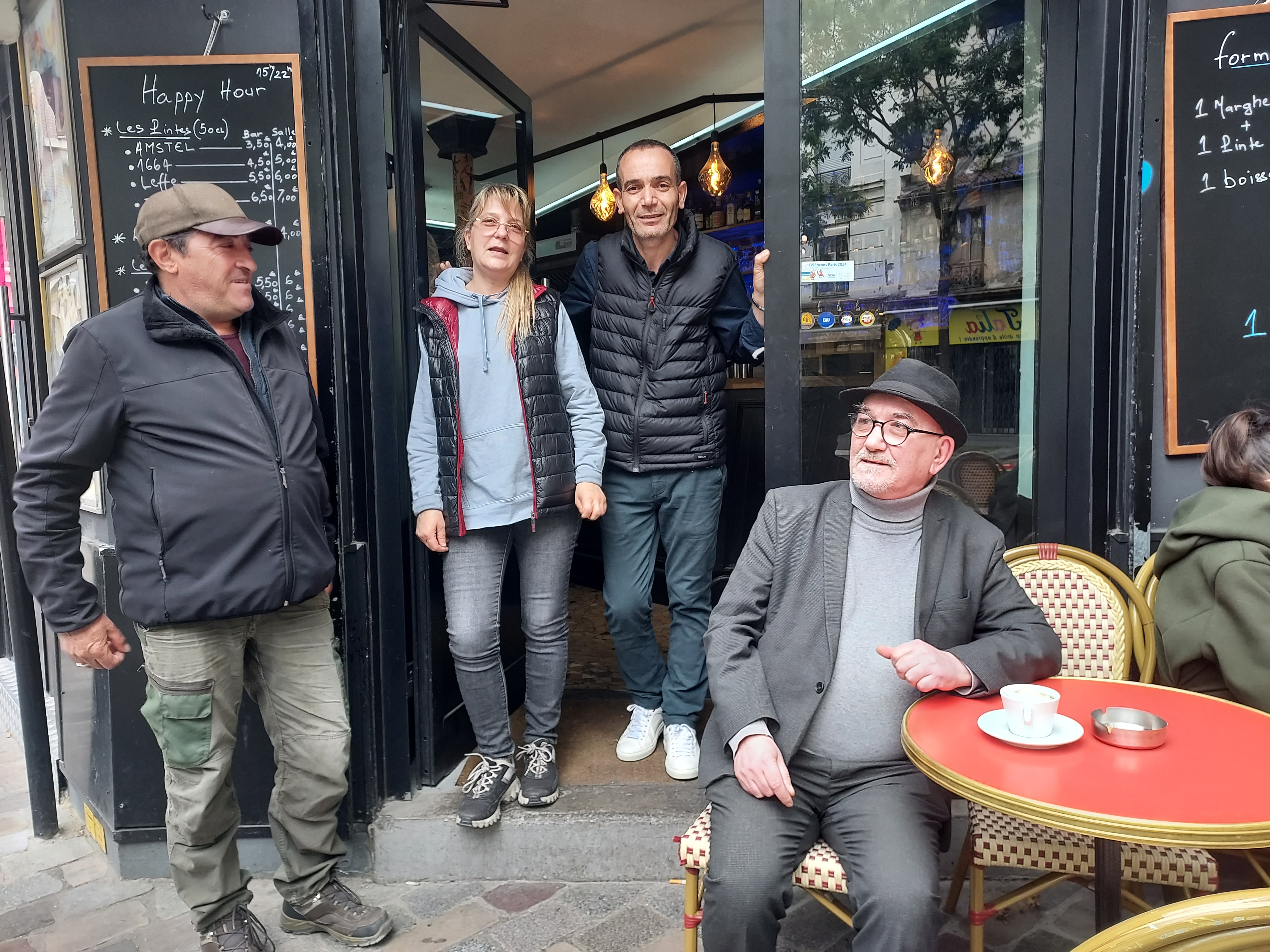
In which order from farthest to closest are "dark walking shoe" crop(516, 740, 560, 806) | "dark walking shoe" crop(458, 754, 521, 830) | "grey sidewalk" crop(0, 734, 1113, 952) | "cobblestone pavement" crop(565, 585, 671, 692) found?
"cobblestone pavement" crop(565, 585, 671, 692) → "dark walking shoe" crop(516, 740, 560, 806) → "dark walking shoe" crop(458, 754, 521, 830) → "grey sidewalk" crop(0, 734, 1113, 952)

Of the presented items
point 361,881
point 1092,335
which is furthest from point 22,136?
point 1092,335

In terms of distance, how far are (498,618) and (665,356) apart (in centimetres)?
104

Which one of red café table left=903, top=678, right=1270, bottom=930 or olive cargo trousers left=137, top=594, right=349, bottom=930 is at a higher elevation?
red café table left=903, top=678, right=1270, bottom=930

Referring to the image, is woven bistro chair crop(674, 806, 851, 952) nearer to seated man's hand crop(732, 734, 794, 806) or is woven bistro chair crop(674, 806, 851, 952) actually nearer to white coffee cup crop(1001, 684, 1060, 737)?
seated man's hand crop(732, 734, 794, 806)

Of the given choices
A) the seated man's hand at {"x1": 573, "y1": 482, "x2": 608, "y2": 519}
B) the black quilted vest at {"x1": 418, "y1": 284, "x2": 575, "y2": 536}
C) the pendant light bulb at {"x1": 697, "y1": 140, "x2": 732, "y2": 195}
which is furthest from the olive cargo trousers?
the pendant light bulb at {"x1": 697, "y1": 140, "x2": 732, "y2": 195}

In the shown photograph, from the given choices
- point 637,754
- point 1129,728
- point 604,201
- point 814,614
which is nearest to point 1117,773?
point 1129,728

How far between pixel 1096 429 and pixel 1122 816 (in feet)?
5.58

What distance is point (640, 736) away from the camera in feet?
10.3

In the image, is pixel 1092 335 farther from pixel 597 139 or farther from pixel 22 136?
pixel 597 139

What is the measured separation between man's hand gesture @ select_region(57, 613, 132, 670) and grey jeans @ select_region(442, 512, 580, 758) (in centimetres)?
92

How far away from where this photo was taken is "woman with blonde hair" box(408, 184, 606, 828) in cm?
271

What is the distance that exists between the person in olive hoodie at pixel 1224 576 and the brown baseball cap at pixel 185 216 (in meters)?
2.42

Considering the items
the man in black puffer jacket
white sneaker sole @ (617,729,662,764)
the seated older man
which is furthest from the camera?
white sneaker sole @ (617,729,662,764)

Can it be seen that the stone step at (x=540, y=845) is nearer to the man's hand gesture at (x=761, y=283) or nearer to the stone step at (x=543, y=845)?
the stone step at (x=543, y=845)
